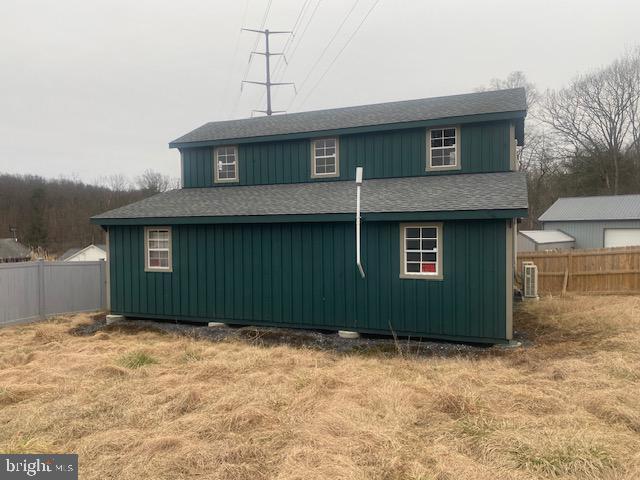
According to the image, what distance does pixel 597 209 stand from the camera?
82.6 ft

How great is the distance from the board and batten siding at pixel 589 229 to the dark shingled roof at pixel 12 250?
162 ft

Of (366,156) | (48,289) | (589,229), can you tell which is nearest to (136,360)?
(48,289)

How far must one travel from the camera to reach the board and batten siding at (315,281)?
8.02 meters

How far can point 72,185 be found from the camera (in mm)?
59906

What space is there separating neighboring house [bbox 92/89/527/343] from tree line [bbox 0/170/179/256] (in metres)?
42.4

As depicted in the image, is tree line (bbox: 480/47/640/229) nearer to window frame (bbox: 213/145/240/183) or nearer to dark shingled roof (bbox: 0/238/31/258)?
window frame (bbox: 213/145/240/183)

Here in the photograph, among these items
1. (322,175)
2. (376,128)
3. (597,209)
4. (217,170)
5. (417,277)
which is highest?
(376,128)

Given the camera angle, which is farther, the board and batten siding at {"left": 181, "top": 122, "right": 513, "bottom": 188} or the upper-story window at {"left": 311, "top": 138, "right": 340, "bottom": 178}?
the upper-story window at {"left": 311, "top": 138, "right": 340, "bottom": 178}

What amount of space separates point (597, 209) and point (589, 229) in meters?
1.23

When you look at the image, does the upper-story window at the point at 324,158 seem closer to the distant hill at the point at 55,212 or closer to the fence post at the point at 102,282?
the fence post at the point at 102,282

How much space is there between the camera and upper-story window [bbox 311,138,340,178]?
1143cm

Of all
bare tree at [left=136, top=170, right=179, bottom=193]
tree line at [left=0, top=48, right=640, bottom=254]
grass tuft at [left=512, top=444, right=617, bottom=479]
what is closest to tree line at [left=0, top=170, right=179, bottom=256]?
bare tree at [left=136, top=170, right=179, bottom=193]

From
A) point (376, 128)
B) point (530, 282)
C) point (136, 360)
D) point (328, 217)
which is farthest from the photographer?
point (530, 282)

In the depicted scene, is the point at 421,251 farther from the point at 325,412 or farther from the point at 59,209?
the point at 59,209
